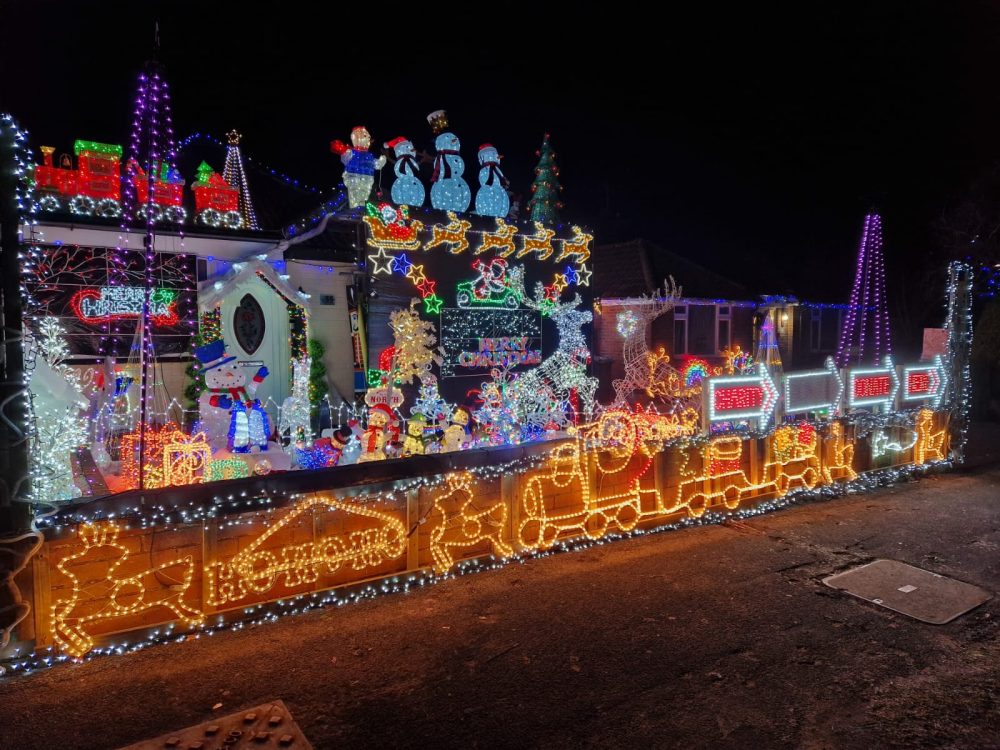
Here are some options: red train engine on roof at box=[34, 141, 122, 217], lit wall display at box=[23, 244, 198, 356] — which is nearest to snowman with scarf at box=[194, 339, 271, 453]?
lit wall display at box=[23, 244, 198, 356]

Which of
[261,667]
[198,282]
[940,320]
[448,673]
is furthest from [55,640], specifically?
[940,320]

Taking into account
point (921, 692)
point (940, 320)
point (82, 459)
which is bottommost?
point (921, 692)

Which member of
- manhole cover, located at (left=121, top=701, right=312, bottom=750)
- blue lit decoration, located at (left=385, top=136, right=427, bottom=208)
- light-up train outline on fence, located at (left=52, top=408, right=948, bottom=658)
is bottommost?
manhole cover, located at (left=121, top=701, right=312, bottom=750)

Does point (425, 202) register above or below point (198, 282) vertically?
above

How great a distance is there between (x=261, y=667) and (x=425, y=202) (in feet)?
31.1

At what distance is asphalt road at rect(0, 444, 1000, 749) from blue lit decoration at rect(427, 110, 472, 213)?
315 inches

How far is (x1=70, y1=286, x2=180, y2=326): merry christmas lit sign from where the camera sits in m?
9.81

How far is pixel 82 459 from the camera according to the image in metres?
7.16

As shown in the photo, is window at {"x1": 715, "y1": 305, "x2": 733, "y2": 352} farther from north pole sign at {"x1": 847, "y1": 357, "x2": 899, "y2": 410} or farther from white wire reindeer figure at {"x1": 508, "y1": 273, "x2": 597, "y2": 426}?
north pole sign at {"x1": 847, "y1": 357, "x2": 899, "y2": 410}

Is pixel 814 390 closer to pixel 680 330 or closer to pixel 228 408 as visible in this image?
pixel 228 408

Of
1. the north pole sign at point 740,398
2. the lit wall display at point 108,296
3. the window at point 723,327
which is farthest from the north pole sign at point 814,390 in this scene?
the window at point 723,327

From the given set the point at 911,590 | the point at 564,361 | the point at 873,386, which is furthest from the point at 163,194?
the point at 873,386

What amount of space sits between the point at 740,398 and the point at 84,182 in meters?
9.77

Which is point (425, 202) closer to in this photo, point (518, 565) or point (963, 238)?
point (518, 565)
